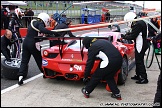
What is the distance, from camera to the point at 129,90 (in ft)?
16.3

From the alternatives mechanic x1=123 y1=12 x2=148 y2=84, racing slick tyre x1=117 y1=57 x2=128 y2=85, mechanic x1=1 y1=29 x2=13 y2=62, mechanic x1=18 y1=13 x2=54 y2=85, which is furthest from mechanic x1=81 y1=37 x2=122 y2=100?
mechanic x1=1 y1=29 x2=13 y2=62

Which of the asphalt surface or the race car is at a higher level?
the race car

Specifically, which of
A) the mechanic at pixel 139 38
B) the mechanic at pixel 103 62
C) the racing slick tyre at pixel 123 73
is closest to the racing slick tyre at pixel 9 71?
the mechanic at pixel 103 62

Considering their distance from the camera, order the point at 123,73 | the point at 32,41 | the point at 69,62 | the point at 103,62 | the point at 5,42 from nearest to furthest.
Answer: the point at 103,62, the point at 69,62, the point at 123,73, the point at 32,41, the point at 5,42

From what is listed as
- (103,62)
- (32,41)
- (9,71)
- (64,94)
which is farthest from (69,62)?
(9,71)

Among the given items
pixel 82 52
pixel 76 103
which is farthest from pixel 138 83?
pixel 76 103

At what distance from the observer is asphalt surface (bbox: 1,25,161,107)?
13.7 ft

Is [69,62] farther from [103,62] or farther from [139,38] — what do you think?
[139,38]

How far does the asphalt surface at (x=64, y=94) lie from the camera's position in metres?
4.17

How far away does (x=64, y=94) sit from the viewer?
15.3 ft

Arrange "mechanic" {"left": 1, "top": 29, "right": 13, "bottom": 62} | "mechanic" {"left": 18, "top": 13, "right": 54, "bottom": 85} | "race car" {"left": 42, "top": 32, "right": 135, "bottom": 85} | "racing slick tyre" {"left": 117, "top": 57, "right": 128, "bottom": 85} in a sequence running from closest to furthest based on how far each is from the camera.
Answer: "race car" {"left": 42, "top": 32, "right": 135, "bottom": 85}
"racing slick tyre" {"left": 117, "top": 57, "right": 128, "bottom": 85}
"mechanic" {"left": 18, "top": 13, "right": 54, "bottom": 85}
"mechanic" {"left": 1, "top": 29, "right": 13, "bottom": 62}

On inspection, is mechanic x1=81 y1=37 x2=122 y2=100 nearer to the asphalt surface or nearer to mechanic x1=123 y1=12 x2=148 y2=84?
the asphalt surface

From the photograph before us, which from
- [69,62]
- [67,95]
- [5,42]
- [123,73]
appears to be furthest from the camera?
[5,42]

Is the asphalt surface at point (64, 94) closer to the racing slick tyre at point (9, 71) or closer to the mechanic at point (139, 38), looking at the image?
the racing slick tyre at point (9, 71)
